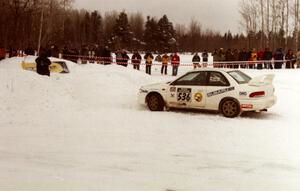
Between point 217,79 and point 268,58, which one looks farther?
point 268,58

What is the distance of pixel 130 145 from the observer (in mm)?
9078

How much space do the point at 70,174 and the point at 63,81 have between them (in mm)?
11596

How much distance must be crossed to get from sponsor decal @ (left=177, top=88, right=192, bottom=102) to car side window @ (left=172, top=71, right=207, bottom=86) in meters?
0.19

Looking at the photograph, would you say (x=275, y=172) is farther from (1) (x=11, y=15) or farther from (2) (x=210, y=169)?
(1) (x=11, y=15)

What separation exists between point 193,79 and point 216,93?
0.90m

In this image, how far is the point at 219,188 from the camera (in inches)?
253

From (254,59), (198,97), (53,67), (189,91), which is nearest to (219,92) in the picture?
(198,97)

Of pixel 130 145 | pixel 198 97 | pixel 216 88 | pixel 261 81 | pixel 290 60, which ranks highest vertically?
pixel 290 60

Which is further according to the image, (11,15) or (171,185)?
(11,15)

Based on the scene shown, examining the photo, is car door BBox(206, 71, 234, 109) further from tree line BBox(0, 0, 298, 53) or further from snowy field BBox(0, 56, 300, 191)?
tree line BBox(0, 0, 298, 53)

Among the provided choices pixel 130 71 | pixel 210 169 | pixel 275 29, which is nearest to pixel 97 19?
pixel 275 29

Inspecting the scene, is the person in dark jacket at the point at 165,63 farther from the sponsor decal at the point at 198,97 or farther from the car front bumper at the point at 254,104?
the car front bumper at the point at 254,104

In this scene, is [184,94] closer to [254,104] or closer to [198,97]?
[198,97]

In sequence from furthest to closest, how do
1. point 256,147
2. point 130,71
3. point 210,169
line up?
point 130,71
point 256,147
point 210,169
